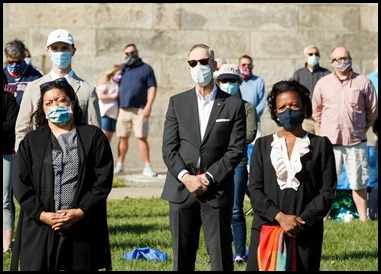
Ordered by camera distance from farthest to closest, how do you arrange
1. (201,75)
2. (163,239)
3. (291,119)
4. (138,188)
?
(138,188), (163,239), (201,75), (291,119)

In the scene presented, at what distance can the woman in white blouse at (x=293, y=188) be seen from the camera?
29.2 feet

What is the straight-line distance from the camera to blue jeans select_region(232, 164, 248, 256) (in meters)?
11.7

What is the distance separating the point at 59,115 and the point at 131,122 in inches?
401

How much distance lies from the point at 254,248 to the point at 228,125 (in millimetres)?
1510

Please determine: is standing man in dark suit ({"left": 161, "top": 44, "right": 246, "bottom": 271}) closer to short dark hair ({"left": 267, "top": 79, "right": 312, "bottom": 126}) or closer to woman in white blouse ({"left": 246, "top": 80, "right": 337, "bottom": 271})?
short dark hair ({"left": 267, "top": 79, "right": 312, "bottom": 126})

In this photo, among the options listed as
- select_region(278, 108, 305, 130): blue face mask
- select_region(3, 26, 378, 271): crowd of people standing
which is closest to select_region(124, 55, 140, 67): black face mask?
select_region(3, 26, 378, 271): crowd of people standing

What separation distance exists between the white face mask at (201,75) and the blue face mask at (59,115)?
1412 mm

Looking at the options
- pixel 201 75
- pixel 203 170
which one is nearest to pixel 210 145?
pixel 203 170

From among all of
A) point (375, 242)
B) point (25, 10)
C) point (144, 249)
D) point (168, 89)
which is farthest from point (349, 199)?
point (25, 10)

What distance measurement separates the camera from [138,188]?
60.3 ft

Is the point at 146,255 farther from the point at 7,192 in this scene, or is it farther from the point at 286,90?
the point at 286,90

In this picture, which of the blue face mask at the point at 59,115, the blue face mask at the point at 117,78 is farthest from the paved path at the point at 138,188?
the blue face mask at the point at 59,115

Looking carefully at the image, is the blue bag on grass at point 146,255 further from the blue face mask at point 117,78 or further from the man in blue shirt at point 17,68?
the blue face mask at point 117,78

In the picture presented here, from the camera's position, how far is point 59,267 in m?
9.10
